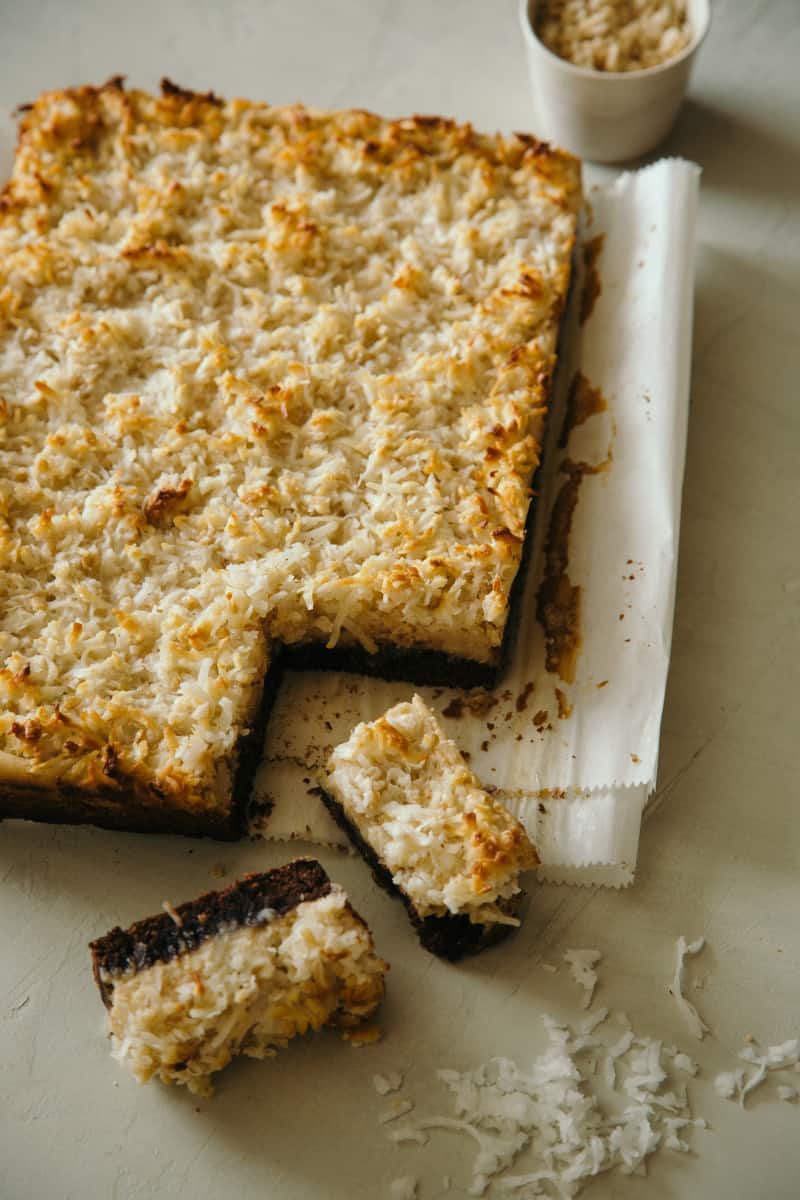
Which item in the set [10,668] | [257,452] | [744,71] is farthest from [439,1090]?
[744,71]

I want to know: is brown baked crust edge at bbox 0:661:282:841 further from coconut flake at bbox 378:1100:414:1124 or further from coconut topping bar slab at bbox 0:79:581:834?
coconut flake at bbox 378:1100:414:1124

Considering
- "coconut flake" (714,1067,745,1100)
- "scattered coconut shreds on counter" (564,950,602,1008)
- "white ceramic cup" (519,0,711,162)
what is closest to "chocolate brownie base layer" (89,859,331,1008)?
"scattered coconut shreds on counter" (564,950,602,1008)

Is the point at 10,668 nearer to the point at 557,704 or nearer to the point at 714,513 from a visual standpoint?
the point at 557,704

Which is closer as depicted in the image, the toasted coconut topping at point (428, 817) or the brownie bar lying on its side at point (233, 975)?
the brownie bar lying on its side at point (233, 975)

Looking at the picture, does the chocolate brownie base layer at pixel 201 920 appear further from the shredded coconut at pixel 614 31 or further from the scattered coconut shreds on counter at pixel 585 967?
the shredded coconut at pixel 614 31

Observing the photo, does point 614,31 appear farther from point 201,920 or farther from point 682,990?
point 201,920

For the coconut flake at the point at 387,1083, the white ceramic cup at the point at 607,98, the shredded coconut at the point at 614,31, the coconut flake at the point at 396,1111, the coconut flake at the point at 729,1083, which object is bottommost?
the coconut flake at the point at 396,1111

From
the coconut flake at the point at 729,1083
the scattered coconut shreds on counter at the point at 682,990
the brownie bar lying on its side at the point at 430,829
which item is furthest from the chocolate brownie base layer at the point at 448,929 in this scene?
the coconut flake at the point at 729,1083
